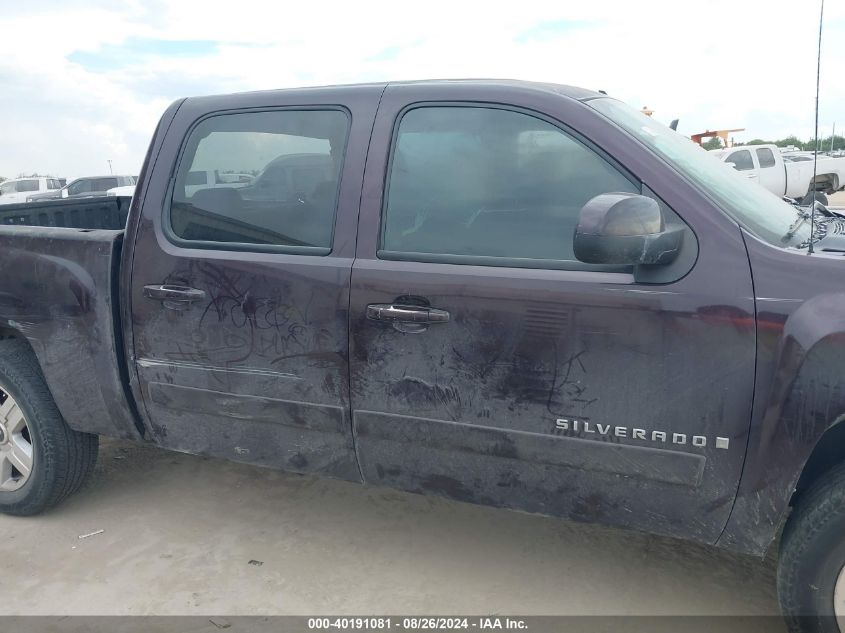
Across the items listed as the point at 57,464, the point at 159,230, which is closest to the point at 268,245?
the point at 159,230

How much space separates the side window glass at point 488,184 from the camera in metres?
2.32

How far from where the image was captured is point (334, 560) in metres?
2.99

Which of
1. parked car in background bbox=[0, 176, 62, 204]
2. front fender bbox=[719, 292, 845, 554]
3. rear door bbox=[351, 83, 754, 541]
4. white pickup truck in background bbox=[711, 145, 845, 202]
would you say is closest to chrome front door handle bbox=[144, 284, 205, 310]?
rear door bbox=[351, 83, 754, 541]

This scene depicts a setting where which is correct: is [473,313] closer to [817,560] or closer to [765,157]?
[817,560]

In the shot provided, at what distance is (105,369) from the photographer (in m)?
2.99

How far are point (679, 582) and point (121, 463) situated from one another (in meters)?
2.99

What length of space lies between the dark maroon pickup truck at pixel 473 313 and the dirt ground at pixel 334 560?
Answer: 0.50 metres

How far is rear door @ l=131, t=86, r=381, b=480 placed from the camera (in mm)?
2586

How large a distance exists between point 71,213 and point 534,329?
3343 mm

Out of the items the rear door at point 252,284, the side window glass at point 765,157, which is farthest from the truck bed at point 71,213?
the side window glass at point 765,157

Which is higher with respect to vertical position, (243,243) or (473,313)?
(243,243)

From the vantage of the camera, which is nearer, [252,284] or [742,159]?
[252,284]

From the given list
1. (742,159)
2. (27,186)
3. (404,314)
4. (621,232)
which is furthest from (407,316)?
(27,186)

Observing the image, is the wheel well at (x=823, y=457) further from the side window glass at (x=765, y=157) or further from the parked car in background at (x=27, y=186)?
the parked car in background at (x=27, y=186)
